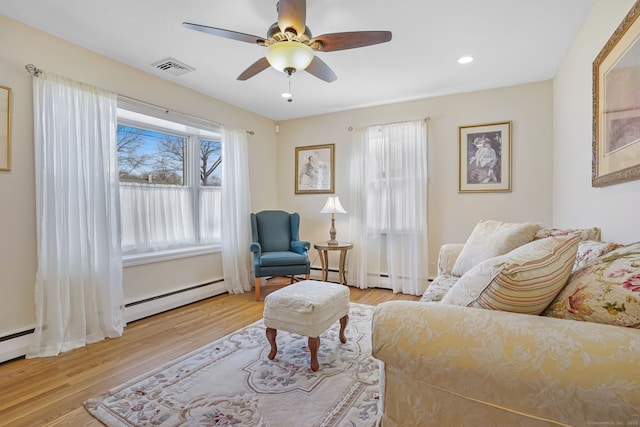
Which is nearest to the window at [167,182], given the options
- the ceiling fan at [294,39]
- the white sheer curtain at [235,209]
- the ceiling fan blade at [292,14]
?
the white sheer curtain at [235,209]

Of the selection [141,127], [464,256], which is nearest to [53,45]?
[141,127]

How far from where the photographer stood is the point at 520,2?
2100mm

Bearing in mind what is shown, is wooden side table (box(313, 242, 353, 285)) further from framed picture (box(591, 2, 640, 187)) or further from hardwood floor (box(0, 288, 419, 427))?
framed picture (box(591, 2, 640, 187))

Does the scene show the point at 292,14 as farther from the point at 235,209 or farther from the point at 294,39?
the point at 235,209

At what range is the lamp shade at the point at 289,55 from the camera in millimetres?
1896

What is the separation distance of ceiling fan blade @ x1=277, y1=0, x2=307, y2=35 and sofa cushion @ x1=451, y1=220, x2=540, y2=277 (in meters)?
1.91

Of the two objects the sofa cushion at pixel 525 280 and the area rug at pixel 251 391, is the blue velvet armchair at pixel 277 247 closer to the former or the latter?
the area rug at pixel 251 391

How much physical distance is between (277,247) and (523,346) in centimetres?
360

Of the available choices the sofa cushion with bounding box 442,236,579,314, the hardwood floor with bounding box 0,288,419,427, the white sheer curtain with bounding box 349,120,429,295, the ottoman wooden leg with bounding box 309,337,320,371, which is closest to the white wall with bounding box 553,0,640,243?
the sofa cushion with bounding box 442,236,579,314

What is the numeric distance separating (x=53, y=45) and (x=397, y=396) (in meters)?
3.49

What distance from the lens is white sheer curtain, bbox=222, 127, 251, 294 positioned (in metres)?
4.03

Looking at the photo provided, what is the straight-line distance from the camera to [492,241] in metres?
2.20

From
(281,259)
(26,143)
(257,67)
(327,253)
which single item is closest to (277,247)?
(281,259)

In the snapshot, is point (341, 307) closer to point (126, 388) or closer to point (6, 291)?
point (126, 388)
